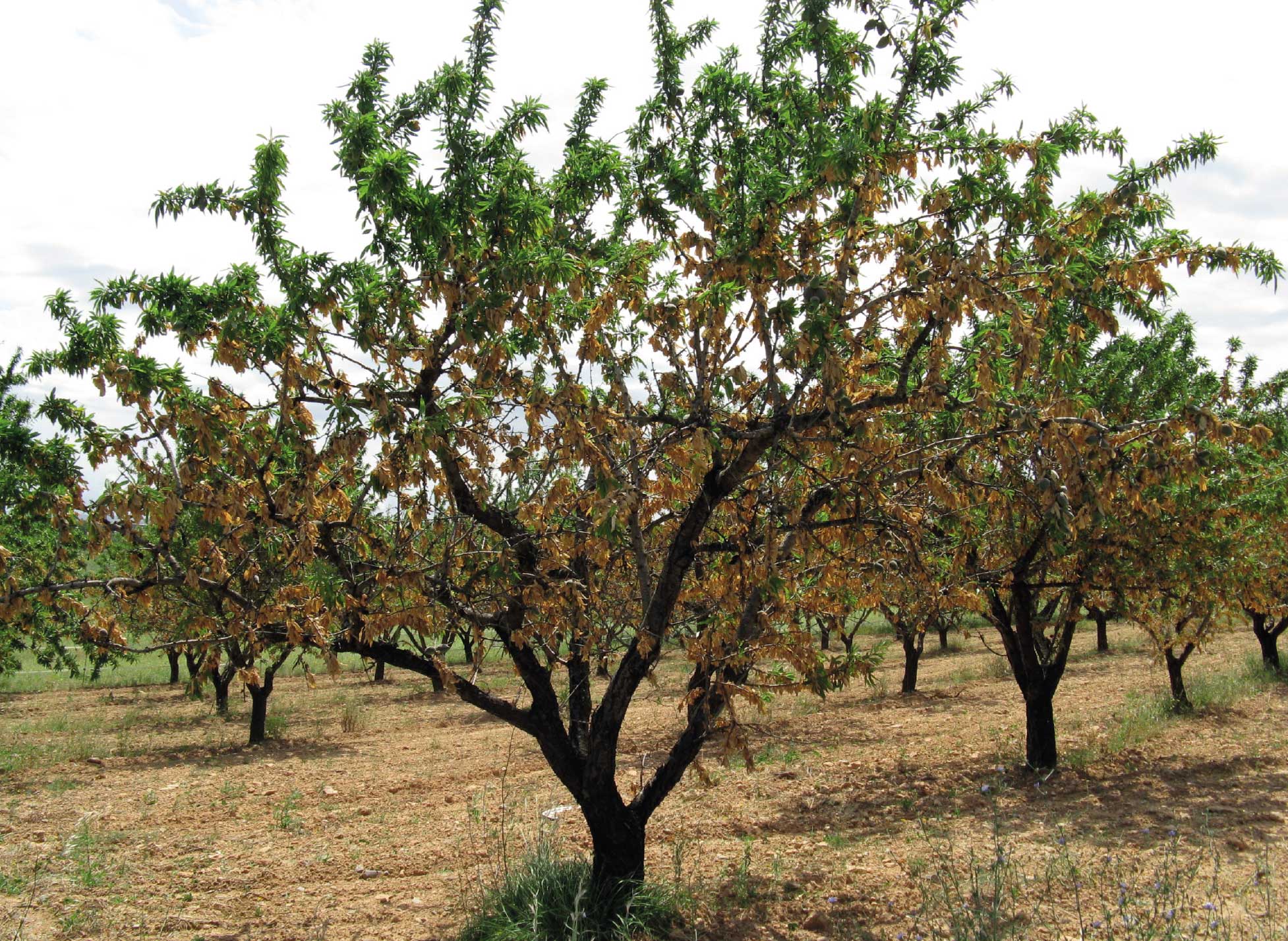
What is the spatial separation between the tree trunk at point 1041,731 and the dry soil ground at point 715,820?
0.26 m

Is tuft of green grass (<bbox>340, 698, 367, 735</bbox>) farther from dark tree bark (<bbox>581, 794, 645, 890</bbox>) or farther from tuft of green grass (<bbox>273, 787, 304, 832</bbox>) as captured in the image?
dark tree bark (<bbox>581, 794, 645, 890</bbox>)

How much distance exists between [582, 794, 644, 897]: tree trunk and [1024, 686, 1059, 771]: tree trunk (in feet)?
21.2

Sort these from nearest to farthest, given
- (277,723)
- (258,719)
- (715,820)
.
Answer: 1. (715,820)
2. (258,719)
3. (277,723)

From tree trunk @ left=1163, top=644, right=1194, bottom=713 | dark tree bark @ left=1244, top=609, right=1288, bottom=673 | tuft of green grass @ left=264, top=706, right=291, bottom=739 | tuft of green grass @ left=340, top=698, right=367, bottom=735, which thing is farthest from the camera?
tuft of green grass @ left=340, top=698, right=367, bottom=735

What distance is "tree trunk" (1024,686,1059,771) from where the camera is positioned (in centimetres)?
1087

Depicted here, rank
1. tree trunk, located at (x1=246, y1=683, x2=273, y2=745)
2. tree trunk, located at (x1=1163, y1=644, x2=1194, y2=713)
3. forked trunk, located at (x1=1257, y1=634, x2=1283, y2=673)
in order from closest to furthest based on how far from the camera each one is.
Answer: tree trunk, located at (x1=1163, y1=644, x2=1194, y2=713) → tree trunk, located at (x1=246, y1=683, x2=273, y2=745) → forked trunk, located at (x1=1257, y1=634, x2=1283, y2=673)

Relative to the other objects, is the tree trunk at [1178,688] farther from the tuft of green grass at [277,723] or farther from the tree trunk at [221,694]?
→ the tree trunk at [221,694]

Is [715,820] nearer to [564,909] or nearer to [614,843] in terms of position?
[614,843]

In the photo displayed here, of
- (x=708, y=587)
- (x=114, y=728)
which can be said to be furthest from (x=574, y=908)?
(x=114, y=728)

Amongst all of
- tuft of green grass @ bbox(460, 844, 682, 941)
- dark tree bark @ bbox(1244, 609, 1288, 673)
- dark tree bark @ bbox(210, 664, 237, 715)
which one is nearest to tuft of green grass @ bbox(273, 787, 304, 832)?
tuft of green grass @ bbox(460, 844, 682, 941)

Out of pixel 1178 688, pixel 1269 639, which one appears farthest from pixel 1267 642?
pixel 1178 688

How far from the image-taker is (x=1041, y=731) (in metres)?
10.9

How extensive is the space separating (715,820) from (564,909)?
4.19 m

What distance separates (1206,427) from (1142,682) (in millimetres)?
16015
